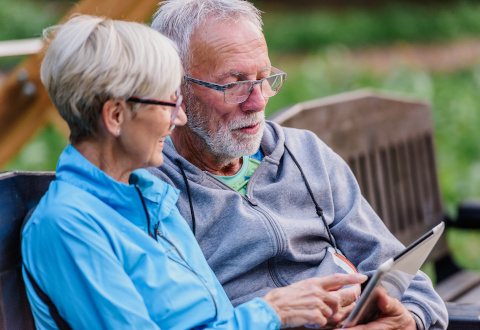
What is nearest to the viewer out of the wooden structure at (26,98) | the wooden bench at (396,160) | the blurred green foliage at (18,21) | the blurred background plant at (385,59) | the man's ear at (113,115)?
the man's ear at (113,115)

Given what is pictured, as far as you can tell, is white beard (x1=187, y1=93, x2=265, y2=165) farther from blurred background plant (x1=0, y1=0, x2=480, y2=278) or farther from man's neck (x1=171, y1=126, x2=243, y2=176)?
blurred background plant (x1=0, y1=0, x2=480, y2=278)

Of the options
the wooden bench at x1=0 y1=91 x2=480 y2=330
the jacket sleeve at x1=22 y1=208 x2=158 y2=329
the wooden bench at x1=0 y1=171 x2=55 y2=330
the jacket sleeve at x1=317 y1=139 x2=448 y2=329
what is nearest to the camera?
the jacket sleeve at x1=22 y1=208 x2=158 y2=329

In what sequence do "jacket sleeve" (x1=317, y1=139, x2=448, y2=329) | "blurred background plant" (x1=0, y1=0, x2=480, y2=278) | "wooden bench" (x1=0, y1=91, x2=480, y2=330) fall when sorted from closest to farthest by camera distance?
"jacket sleeve" (x1=317, y1=139, x2=448, y2=329) → "wooden bench" (x1=0, y1=91, x2=480, y2=330) → "blurred background plant" (x1=0, y1=0, x2=480, y2=278)

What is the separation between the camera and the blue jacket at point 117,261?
1.64 meters

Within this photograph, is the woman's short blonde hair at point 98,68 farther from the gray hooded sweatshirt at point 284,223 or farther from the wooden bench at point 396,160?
the wooden bench at point 396,160

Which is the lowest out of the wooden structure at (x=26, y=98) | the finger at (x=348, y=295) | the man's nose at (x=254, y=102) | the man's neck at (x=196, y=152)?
the wooden structure at (x=26, y=98)

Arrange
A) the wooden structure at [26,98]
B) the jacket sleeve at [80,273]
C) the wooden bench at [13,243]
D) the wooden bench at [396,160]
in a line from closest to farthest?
the jacket sleeve at [80,273] → the wooden bench at [13,243] → the wooden bench at [396,160] → the wooden structure at [26,98]

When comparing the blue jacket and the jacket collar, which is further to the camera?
the jacket collar

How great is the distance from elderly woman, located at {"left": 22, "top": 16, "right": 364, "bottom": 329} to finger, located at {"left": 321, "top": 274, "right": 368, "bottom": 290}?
0.38 ft

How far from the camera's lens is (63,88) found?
1.74 meters

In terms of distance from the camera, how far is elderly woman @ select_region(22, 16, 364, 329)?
5.41ft

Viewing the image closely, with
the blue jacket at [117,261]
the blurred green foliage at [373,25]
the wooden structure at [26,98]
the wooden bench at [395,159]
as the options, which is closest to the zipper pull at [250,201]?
the blue jacket at [117,261]

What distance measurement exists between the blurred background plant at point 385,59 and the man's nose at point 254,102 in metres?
0.81

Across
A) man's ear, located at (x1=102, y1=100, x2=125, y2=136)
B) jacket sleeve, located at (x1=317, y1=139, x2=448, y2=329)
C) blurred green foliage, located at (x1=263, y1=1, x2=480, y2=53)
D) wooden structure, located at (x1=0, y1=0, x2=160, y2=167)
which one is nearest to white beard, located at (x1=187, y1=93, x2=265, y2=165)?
jacket sleeve, located at (x1=317, y1=139, x2=448, y2=329)
